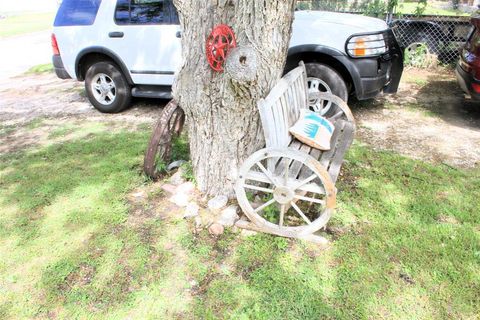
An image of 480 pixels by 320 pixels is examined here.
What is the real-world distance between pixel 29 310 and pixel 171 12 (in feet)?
13.6

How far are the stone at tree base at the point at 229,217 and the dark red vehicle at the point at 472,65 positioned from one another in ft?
12.1

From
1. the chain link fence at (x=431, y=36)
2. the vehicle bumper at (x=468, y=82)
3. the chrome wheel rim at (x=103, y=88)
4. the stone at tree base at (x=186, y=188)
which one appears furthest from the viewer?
the chain link fence at (x=431, y=36)

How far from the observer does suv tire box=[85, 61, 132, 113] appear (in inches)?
221

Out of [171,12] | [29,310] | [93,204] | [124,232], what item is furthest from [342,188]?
[171,12]

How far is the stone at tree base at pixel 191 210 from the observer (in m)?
3.19

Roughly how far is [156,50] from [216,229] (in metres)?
3.31

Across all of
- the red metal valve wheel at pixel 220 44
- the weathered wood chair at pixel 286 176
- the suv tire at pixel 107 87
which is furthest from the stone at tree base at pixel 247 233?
the suv tire at pixel 107 87

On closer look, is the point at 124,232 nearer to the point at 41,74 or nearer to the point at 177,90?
the point at 177,90

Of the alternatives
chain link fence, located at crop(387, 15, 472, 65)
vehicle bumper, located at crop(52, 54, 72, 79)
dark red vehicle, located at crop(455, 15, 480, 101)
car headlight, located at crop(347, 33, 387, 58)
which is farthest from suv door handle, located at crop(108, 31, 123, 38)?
chain link fence, located at crop(387, 15, 472, 65)

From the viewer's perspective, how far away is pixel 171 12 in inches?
203

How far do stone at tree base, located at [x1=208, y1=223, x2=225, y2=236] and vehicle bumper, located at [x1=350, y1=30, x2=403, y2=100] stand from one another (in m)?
2.84

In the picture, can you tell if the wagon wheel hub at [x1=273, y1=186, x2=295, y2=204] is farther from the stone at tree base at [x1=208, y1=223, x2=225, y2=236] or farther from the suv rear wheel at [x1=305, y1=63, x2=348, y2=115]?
the suv rear wheel at [x1=305, y1=63, x2=348, y2=115]

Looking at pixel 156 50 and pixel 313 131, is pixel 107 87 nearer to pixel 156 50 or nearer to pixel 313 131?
pixel 156 50

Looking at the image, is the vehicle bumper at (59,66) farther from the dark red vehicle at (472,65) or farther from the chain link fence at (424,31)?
the chain link fence at (424,31)
